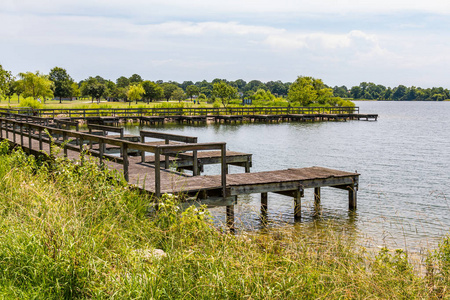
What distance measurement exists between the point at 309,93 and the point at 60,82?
67191mm

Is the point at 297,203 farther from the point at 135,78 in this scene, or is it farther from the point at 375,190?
the point at 135,78

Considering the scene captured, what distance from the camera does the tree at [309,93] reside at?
9881 cm

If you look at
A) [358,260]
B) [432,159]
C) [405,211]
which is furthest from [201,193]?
[432,159]

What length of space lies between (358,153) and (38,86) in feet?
265

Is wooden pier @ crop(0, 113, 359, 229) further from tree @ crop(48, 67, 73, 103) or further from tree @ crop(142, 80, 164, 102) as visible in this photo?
tree @ crop(142, 80, 164, 102)

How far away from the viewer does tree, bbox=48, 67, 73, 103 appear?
128 metres

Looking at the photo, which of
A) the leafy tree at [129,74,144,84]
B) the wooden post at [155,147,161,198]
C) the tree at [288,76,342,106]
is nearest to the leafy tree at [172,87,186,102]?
the leafy tree at [129,74,144,84]

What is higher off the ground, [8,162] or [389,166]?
[8,162]

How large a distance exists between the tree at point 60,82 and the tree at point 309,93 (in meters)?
61.7

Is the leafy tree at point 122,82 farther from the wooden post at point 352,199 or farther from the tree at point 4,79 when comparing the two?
the wooden post at point 352,199

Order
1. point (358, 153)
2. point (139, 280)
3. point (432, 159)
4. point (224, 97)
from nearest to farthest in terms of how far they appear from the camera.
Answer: point (139, 280) → point (432, 159) → point (358, 153) → point (224, 97)

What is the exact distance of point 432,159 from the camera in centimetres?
2797

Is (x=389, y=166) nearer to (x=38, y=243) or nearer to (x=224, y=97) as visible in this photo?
(x=38, y=243)

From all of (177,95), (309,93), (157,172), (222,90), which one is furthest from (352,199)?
(177,95)
